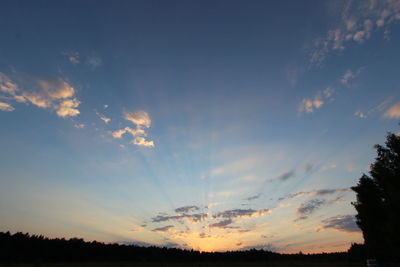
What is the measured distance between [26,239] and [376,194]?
109123mm

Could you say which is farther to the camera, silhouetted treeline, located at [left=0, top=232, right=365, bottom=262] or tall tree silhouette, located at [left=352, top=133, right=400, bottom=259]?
silhouetted treeline, located at [left=0, top=232, right=365, bottom=262]

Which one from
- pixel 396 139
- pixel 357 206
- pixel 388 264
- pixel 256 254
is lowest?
pixel 388 264

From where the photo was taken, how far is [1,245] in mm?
91250

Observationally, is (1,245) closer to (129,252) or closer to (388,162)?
(129,252)

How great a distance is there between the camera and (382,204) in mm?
32000

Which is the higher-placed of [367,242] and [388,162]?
[388,162]

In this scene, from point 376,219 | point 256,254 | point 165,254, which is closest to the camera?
point 376,219

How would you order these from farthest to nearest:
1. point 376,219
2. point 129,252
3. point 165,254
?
point 165,254, point 129,252, point 376,219

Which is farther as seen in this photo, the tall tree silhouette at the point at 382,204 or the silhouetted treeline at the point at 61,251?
the silhouetted treeline at the point at 61,251

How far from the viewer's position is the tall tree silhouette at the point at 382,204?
82.7 ft

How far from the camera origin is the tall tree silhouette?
25219 mm

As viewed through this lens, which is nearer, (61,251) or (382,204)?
(382,204)

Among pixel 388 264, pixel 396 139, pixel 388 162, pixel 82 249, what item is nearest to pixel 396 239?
pixel 388 162

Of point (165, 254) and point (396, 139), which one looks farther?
point (165, 254)
